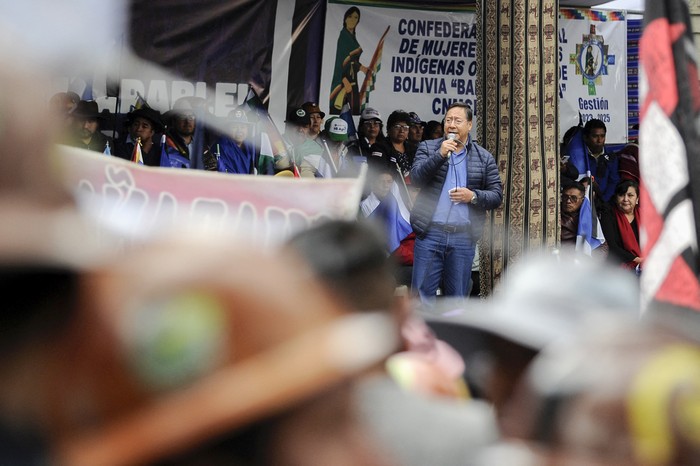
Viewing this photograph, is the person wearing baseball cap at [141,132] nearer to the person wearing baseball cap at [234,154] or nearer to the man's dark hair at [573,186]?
the person wearing baseball cap at [234,154]

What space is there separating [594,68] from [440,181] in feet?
15.8

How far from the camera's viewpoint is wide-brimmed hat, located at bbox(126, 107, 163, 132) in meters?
6.54

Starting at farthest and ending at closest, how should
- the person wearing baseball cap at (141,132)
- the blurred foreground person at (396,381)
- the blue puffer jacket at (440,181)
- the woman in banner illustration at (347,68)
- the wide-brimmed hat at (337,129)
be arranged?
1. the woman in banner illustration at (347,68)
2. the wide-brimmed hat at (337,129)
3. the person wearing baseball cap at (141,132)
4. the blue puffer jacket at (440,181)
5. the blurred foreground person at (396,381)

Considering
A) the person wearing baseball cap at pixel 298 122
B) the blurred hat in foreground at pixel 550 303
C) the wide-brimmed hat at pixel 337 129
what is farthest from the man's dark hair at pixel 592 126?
the blurred hat in foreground at pixel 550 303

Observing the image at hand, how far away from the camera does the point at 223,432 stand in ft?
1.42

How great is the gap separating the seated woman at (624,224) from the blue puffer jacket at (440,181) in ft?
6.97

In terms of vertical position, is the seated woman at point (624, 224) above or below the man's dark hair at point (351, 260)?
above

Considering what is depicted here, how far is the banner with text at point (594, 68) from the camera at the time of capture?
8625 mm

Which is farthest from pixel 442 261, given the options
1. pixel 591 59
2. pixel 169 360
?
pixel 591 59

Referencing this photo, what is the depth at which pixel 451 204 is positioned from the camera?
4.66 m

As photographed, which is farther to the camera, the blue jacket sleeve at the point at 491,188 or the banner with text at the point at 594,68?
the banner with text at the point at 594,68

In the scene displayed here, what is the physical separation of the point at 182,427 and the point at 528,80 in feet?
16.4

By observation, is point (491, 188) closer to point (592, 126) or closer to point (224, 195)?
point (224, 195)

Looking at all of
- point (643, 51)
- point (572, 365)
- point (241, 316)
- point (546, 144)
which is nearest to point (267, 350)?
point (241, 316)
